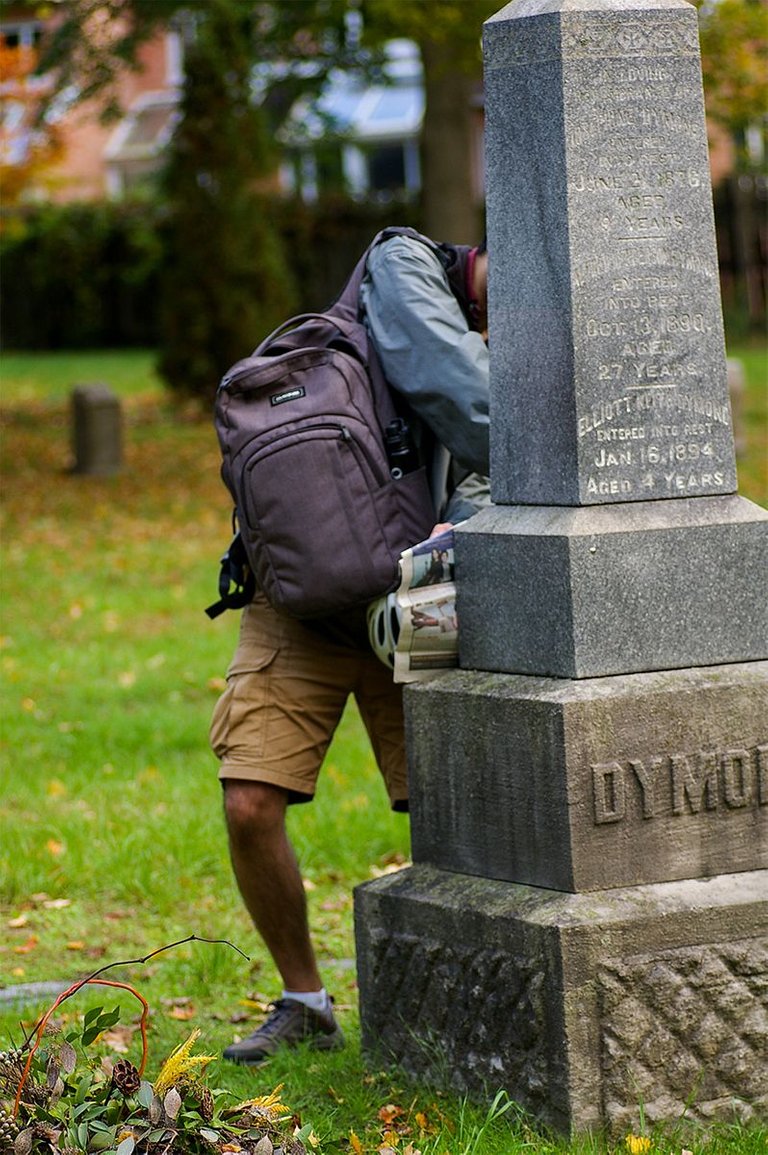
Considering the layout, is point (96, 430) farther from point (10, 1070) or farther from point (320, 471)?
point (10, 1070)

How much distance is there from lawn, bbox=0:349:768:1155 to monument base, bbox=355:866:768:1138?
81 millimetres

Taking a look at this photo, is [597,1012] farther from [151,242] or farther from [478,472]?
[151,242]

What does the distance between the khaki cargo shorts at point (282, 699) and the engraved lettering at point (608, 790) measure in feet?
3.00

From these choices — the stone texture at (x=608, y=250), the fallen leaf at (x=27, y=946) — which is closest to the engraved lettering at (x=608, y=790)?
the stone texture at (x=608, y=250)

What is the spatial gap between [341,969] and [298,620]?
142cm

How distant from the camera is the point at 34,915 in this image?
5.82m

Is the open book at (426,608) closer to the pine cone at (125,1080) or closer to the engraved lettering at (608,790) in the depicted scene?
the engraved lettering at (608,790)

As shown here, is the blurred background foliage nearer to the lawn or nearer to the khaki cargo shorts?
the lawn

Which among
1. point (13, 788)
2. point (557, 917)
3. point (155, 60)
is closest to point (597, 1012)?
point (557, 917)

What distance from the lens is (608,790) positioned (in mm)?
3709

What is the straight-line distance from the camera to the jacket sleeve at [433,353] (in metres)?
4.15

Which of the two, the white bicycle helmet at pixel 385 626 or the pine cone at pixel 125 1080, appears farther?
the white bicycle helmet at pixel 385 626

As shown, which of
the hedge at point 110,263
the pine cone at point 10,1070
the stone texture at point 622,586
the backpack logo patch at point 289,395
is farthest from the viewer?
the hedge at point 110,263

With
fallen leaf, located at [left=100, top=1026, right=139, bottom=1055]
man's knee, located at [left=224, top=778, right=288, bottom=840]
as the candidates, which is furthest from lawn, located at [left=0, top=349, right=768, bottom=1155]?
man's knee, located at [left=224, top=778, right=288, bottom=840]
